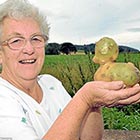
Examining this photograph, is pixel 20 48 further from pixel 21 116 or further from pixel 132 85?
pixel 132 85

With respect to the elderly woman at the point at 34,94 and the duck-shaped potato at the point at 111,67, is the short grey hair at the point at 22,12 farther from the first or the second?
the duck-shaped potato at the point at 111,67

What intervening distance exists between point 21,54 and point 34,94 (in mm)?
319

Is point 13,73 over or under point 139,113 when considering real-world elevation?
over

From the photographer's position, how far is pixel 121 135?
26.0 ft

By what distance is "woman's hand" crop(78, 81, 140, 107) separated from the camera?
7.87 ft

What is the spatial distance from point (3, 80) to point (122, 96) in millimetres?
823

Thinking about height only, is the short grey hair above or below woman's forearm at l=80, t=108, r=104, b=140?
above

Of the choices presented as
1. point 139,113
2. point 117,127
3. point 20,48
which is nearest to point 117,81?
point 20,48

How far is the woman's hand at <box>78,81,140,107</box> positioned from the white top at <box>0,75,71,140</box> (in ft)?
1.15

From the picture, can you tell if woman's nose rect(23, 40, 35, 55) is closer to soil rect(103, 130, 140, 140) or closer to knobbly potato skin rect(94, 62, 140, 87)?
knobbly potato skin rect(94, 62, 140, 87)

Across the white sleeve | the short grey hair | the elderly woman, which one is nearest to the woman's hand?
the elderly woman

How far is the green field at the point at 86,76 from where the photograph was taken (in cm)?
895

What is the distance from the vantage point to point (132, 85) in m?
2.43

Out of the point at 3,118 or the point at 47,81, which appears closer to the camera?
the point at 3,118
